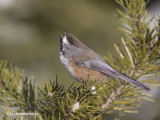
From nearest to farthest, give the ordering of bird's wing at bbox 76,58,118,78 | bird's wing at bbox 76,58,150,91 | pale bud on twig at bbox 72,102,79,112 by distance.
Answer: pale bud on twig at bbox 72,102,79,112, bird's wing at bbox 76,58,150,91, bird's wing at bbox 76,58,118,78

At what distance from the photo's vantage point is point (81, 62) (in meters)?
2.21

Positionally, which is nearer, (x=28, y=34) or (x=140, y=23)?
(x=140, y=23)

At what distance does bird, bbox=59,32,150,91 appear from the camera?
2096 mm

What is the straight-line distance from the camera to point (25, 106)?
5.44 feet

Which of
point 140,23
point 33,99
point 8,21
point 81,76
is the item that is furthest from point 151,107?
point 8,21

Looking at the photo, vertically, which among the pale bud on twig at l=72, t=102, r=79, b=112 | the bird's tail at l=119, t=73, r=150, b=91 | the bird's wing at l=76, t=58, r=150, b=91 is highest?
the bird's wing at l=76, t=58, r=150, b=91

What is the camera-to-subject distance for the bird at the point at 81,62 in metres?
2.10

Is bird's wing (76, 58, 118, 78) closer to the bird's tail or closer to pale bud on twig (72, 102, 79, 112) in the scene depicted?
the bird's tail

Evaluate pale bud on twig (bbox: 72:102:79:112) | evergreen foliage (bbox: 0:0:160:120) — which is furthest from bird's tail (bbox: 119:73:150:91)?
pale bud on twig (bbox: 72:102:79:112)

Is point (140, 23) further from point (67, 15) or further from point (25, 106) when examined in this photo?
point (67, 15)

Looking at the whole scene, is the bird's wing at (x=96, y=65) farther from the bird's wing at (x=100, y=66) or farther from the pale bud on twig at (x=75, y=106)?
the pale bud on twig at (x=75, y=106)

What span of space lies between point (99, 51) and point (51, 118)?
5.46 ft

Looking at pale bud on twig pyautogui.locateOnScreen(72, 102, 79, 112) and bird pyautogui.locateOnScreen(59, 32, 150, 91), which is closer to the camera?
pale bud on twig pyautogui.locateOnScreen(72, 102, 79, 112)

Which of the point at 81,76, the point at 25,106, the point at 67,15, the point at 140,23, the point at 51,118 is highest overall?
the point at 67,15
